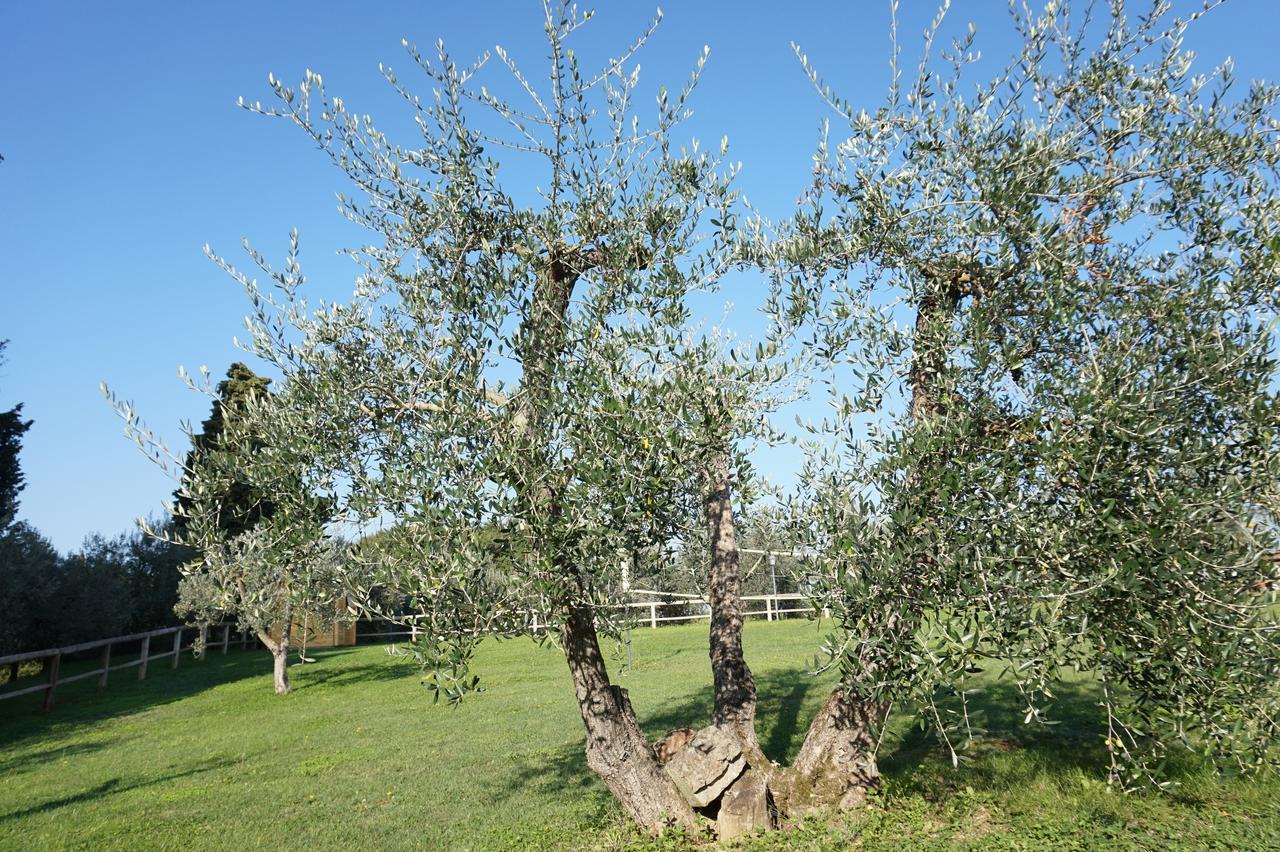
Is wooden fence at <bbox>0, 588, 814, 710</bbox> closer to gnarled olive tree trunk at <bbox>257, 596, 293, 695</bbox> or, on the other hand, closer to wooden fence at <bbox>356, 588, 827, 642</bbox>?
wooden fence at <bbox>356, 588, 827, 642</bbox>

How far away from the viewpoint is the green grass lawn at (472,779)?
958cm

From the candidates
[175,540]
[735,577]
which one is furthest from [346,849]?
[735,577]

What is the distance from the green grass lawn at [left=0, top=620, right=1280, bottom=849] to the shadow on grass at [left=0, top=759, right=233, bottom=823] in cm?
6

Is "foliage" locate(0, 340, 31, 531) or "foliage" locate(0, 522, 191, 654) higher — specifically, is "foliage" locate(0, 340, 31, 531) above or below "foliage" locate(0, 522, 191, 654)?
above

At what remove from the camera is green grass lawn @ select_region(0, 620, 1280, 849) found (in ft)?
31.4

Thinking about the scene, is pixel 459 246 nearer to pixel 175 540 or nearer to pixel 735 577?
pixel 175 540

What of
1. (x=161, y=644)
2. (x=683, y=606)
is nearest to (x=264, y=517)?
(x=161, y=644)

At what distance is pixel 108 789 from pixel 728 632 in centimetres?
1233

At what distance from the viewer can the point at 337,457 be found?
9148mm

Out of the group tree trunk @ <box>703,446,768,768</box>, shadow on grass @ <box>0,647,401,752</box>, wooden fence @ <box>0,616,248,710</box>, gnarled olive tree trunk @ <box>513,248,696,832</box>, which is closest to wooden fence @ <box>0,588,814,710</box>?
wooden fence @ <box>0,616,248,710</box>

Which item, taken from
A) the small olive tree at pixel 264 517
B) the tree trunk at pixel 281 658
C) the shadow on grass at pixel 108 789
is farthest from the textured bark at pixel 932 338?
the tree trunk at pixel 281 658

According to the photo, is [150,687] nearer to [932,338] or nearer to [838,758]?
[838,758]

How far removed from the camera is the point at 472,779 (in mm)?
14094

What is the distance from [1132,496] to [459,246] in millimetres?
7564
